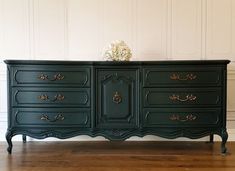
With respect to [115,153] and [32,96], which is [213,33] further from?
[32,96]

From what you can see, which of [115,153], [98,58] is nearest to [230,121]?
[115,153]

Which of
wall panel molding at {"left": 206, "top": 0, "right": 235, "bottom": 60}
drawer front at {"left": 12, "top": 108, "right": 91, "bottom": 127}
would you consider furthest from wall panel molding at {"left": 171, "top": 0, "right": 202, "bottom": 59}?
drawer front at {"left": 12, "top": 108, "right": 91, "bottom": 127}

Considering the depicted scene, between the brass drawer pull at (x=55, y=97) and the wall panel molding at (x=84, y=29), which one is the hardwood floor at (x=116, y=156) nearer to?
the brass drawer pull at (x=55, y=97)

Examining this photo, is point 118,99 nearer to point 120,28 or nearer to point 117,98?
point 117,98

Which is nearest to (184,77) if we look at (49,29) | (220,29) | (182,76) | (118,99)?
(182,76)

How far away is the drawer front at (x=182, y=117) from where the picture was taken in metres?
2.75

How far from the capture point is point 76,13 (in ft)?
10.8

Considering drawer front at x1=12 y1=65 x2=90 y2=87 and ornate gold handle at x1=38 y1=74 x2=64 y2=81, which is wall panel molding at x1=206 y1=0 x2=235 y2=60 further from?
ornate gold handle at x1=38 y1=74 x2=64 y2=81

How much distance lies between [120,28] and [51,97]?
3.57 ft

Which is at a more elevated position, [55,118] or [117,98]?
[117,98]

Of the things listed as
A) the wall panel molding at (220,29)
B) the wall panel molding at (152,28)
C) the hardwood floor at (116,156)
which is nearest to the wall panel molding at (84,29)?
the wall panel molding at (152,28)

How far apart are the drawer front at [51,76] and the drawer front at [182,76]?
56 centimetres

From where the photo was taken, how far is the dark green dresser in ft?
8.93

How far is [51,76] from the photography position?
2.72 meters
